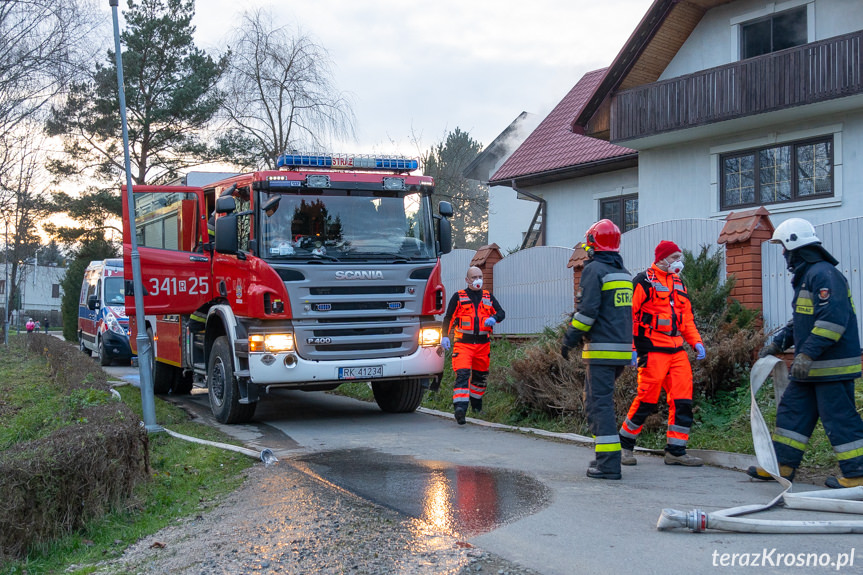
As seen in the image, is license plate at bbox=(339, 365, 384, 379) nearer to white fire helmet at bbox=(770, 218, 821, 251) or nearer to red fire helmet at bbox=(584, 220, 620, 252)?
red fire helmet at bbox=(584, 220, 620, 252)

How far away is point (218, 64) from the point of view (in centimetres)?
2364

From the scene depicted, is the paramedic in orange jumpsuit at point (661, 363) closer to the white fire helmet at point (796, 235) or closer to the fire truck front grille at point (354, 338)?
the white fire helmet at point (796, 235)

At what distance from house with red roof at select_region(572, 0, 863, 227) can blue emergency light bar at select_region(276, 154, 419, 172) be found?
28.5 ft

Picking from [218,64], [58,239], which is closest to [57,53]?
[218,64]

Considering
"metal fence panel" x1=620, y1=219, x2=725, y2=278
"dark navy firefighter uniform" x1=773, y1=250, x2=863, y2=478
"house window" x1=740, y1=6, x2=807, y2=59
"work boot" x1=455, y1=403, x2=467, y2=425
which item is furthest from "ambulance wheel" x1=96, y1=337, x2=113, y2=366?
"dark navy firefighter uniform" x1=773, y1=250, x2=863, y2=478

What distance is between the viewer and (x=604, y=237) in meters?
6.62

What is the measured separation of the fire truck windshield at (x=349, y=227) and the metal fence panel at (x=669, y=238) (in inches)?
119

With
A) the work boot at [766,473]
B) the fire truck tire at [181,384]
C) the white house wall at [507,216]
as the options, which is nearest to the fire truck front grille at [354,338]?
the work boot at [766,473]

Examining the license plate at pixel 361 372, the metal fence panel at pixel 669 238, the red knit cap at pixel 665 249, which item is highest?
the metal fence panel at pixel 669 238

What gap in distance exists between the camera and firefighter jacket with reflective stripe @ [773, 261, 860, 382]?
228 inches

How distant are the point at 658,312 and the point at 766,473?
1.57 m

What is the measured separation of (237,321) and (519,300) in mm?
5891

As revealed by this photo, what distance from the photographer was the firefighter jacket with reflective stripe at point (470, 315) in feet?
32.4

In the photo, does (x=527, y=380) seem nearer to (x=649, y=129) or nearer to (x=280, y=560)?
(x=280, y=560)
